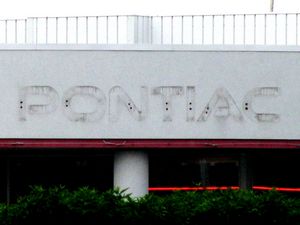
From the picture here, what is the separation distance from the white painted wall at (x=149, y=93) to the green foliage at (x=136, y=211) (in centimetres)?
558

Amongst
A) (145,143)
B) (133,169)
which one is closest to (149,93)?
(145,143)

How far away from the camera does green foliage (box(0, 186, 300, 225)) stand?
14.7 metres

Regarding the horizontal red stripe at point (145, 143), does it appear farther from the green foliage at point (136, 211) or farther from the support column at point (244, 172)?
the green foliage at point (136, 211)

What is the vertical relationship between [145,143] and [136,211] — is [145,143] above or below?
above

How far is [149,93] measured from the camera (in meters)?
20.5

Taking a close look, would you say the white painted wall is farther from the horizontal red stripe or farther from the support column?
the support column

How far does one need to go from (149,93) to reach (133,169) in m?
1.81

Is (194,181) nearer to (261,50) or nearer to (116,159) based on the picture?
(116,159)

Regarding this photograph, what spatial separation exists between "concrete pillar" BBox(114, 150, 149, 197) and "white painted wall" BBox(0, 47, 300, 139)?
65 centimetres

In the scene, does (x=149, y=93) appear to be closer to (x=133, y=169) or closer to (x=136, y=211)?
(x=133, y=169)

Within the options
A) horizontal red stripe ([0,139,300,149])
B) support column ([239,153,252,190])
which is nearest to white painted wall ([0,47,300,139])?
horizontal red stripe ([0,139,300,149])

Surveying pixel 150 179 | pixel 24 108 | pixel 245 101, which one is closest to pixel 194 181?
pixel 150 179

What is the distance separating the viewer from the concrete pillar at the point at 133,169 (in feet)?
68.8

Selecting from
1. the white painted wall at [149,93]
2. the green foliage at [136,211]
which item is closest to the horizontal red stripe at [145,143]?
the white painted wall at [149,93]
